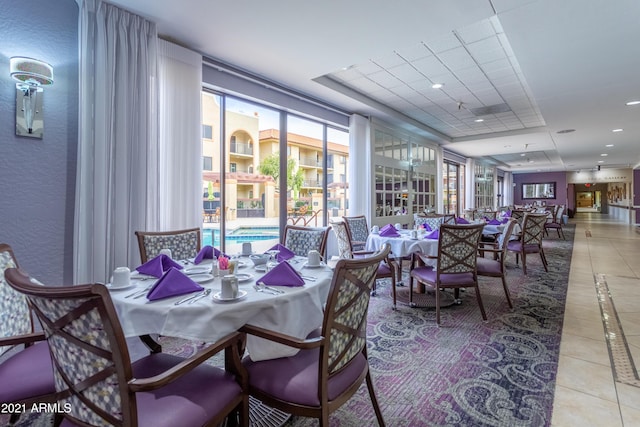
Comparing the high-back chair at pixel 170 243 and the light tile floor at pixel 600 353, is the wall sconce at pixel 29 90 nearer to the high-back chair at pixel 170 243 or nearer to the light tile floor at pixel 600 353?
the high-back chair at pixel 170 243

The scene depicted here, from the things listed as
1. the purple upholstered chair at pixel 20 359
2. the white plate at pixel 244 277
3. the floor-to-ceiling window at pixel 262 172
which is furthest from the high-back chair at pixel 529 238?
the purple upholstered chair at pixel 20 359

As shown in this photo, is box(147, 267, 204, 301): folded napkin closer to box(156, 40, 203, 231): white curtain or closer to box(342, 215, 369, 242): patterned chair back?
box(156, 40, 203, 231): white curtain

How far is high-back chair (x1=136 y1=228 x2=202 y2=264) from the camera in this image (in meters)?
2.55

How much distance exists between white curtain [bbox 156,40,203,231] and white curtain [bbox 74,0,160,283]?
0.18m

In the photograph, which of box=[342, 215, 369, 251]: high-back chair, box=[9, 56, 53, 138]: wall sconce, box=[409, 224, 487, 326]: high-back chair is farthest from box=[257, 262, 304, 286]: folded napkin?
box=[342, 215, 369, 251]: high-back chair

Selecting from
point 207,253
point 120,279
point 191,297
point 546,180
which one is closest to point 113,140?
point 207,253

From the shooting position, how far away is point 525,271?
5.01 metres

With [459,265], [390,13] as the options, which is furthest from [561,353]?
[390,13]

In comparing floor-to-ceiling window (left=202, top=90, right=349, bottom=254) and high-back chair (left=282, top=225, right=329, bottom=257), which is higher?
floor-to-ceiling window (left=202, top=90, right=349, bottom=254)

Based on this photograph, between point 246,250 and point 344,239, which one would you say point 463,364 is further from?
point 344,239

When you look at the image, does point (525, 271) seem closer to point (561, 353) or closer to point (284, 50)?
point (561, 353)

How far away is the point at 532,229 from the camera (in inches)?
205

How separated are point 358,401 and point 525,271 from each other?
436 cm

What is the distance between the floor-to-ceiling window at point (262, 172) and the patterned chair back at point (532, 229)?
10.2 ft
